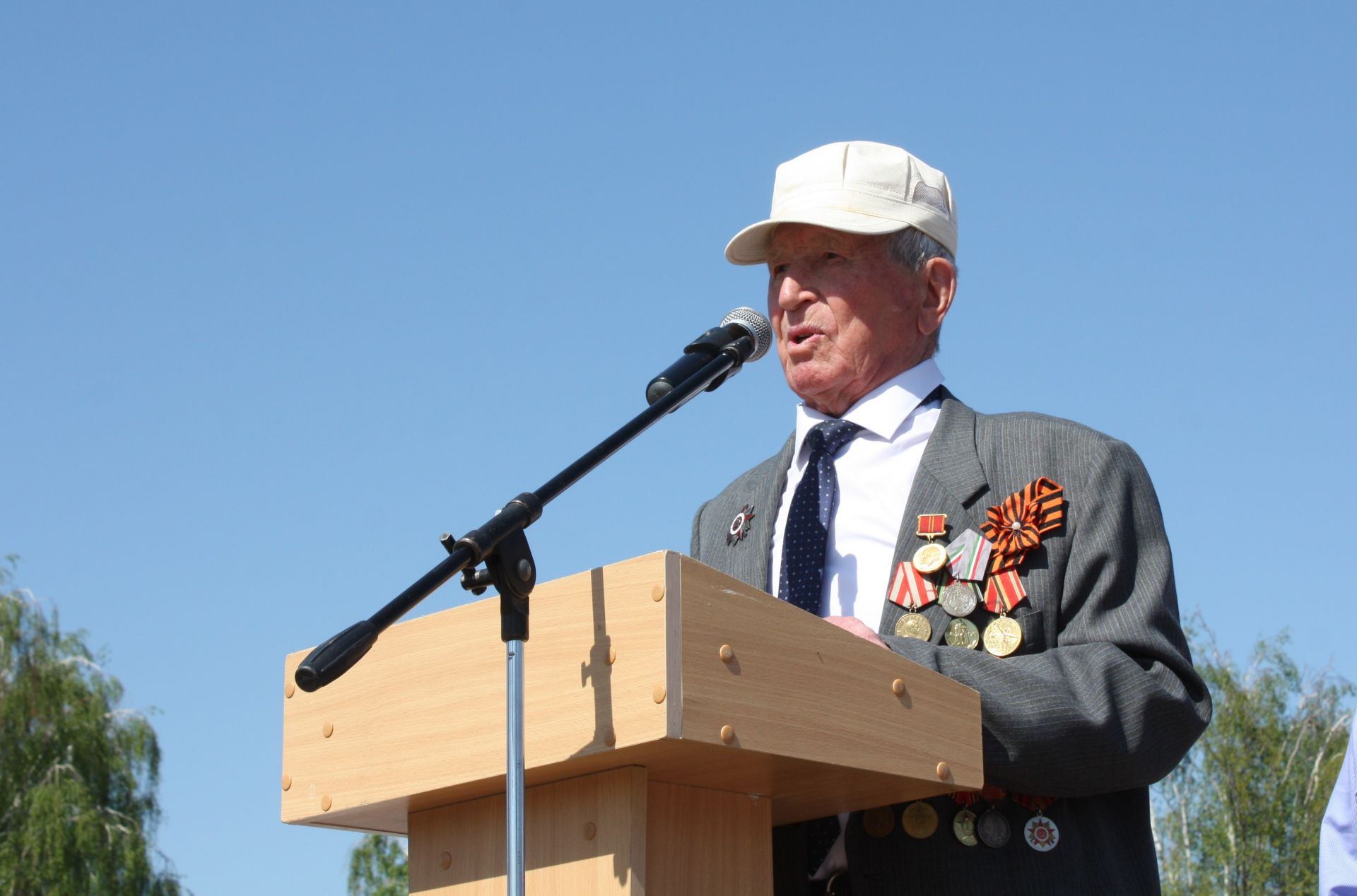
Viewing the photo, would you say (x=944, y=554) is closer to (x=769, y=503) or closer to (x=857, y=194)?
(x=769, y=503)

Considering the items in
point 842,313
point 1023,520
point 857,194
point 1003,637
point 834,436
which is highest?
→ point 857,194

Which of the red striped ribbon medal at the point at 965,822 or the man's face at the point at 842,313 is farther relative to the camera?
the man's face at the point at 842,313

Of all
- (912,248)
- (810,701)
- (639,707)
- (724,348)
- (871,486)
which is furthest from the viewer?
(912,248)

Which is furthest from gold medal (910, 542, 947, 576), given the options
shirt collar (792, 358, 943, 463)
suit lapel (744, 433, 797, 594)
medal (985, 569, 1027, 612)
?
shirt collar (792, 358, 943, 463)

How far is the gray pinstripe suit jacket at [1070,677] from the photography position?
112 inches

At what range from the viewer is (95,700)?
22922mm

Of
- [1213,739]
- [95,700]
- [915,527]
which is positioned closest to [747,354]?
[915,527]

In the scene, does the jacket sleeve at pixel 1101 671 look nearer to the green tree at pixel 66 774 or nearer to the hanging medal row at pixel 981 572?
the hanging medal row at pixel 981 572

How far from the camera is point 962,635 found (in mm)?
3236

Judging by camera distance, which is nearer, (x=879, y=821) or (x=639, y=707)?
(x=639, y=707)

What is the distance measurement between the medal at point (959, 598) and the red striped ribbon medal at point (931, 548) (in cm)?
5

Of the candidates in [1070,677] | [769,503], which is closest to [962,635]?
[1070,677]

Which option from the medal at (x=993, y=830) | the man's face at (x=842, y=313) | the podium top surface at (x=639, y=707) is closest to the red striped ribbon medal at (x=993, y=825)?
the medal at (x=993, y=830)

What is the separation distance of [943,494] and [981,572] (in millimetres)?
241
